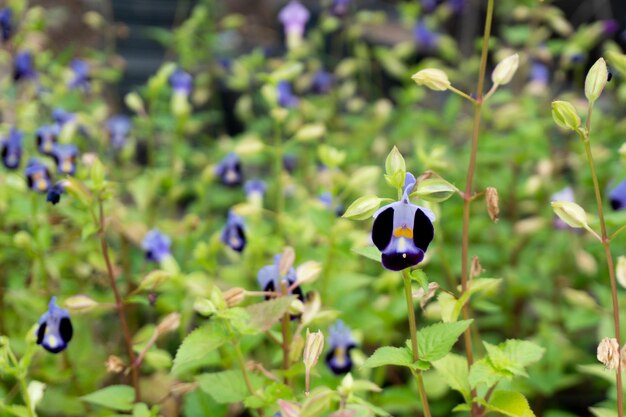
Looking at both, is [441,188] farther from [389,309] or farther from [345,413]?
[389,309]

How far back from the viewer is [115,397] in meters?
1.11

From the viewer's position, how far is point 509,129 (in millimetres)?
2641

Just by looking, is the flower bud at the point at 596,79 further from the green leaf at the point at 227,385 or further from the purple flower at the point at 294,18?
the purple flower at the point at 294,18

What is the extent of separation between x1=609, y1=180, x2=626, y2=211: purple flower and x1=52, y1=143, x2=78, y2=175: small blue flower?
3.34 feet

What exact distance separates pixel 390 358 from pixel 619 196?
0.77m

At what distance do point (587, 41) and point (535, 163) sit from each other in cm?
47

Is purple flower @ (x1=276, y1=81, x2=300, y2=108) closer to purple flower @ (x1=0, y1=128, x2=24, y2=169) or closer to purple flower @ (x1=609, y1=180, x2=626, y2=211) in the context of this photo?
purple flower @ (x1=0, y1=128, x2=24, y2=169)

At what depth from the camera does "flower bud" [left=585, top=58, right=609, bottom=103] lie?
2.97 ft

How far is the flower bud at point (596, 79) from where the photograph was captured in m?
0.90

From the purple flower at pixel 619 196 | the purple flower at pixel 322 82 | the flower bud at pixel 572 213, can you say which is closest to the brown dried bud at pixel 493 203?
the flower bud at pixel 572 213

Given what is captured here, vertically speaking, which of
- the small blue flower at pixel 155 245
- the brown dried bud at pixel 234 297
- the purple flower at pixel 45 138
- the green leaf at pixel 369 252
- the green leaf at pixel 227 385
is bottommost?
the small blue flower at pixel 155 245

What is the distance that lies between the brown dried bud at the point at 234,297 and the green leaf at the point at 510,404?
0.32 meters

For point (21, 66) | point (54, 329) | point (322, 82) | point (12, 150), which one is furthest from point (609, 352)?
point (322, 82)

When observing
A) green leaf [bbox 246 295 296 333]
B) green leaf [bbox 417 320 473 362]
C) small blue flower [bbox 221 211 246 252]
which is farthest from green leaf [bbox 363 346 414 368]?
small blue flower [bbox 221 211 246 252]
